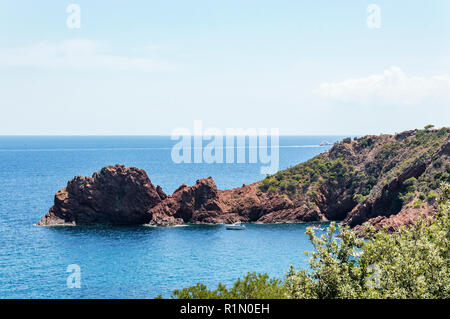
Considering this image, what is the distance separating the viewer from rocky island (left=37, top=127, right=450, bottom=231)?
3462 inches

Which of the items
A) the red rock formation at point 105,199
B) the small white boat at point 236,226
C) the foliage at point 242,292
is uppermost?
the foliage at point 242,292

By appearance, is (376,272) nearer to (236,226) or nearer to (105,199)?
(236,226)

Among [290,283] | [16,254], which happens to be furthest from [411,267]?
[16,254]

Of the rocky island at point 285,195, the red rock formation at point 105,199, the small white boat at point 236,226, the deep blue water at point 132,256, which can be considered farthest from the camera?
the red rock formation at point 105,199

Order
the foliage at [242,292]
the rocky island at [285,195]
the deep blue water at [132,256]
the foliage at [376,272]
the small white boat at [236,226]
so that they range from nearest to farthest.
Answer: the foliage at [376,272]
the foliage at [242,292]
the deep blue water at [132,256]
the rocky island at [285,195]
the small white boat at [236,226]

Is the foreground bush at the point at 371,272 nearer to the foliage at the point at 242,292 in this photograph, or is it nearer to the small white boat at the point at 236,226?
the foliage at the point at 242,292

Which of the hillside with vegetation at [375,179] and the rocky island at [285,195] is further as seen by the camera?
the rocky island at [285,195]

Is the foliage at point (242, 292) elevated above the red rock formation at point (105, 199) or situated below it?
above

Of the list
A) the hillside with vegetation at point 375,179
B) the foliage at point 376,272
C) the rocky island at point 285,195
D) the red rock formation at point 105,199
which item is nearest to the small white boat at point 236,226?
the rocky island at point 285,195

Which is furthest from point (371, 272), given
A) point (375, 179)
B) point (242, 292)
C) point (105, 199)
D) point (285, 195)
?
point (375, 179)

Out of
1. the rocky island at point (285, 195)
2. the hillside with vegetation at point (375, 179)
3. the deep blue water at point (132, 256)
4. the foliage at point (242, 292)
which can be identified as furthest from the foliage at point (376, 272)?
the rocky island at point (285, 195)

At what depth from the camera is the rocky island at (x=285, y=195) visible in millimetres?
87938

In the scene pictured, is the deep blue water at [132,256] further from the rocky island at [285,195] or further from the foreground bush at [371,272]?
the foreground bush at [371,272]
